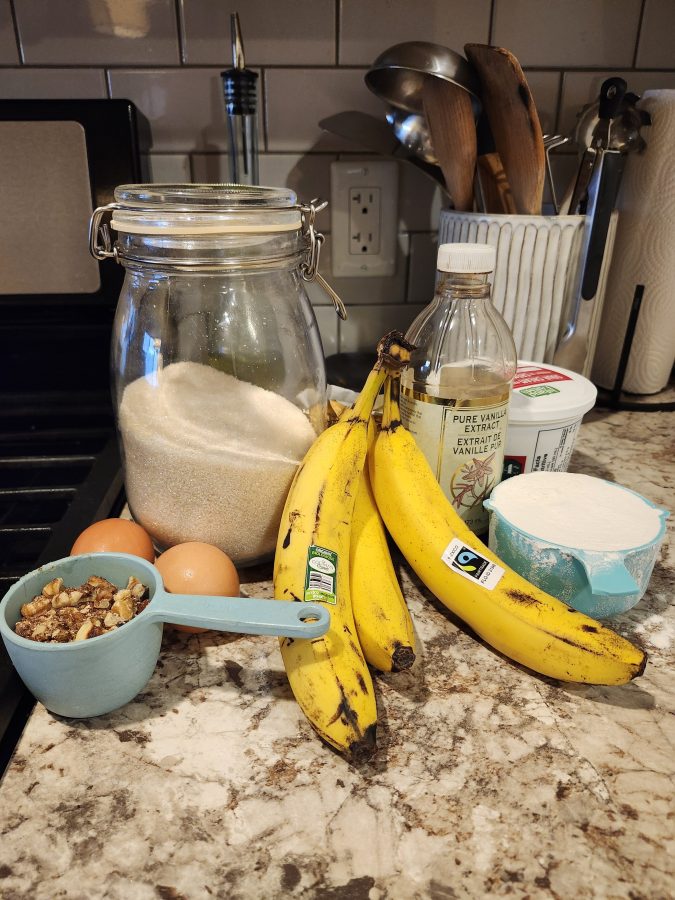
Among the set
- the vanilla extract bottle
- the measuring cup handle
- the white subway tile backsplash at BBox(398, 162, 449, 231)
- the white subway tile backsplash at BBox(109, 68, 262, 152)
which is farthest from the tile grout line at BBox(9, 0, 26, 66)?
the measuring cup handle

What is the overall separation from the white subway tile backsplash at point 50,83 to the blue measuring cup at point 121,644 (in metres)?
0.68

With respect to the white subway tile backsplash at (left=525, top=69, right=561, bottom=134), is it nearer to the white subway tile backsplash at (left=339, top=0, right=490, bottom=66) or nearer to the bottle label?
A: the white subway tile backsplash at (left=339, top=0, right=490, bottom=66)

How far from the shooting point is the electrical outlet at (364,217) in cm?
89

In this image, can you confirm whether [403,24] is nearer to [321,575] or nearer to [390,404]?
[390,404]

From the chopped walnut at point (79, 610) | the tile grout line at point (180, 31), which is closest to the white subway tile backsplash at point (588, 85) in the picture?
the tile grout line at point (180, 31)

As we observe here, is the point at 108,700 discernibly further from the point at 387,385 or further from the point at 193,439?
the point at 387,385

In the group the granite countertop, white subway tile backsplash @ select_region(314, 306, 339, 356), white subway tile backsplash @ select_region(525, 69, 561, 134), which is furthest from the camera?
white subway tile backsplash @ select_region(314, 306, 339, 356)

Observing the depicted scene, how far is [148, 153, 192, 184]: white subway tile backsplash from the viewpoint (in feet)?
2.85

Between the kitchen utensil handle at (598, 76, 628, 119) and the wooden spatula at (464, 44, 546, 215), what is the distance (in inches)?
3.9

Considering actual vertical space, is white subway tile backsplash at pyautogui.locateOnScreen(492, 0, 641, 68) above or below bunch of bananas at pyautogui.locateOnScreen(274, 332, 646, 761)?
above

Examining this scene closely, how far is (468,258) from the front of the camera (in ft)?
1.70

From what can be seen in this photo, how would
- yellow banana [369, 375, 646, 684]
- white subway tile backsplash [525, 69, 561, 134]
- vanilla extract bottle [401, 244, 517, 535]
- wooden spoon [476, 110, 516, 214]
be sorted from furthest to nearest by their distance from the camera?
white subway tile backsplash [525, 69, 561, 134], wooden spoon [476, 110, 516, 214], vanilla extract bottle [401, 244, 517, 535], yellow banana [369, 375, 646, 684]

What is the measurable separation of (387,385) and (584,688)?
0.28m

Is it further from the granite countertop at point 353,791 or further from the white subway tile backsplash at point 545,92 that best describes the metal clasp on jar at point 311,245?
the white subway tile backsplash at point 545,92
